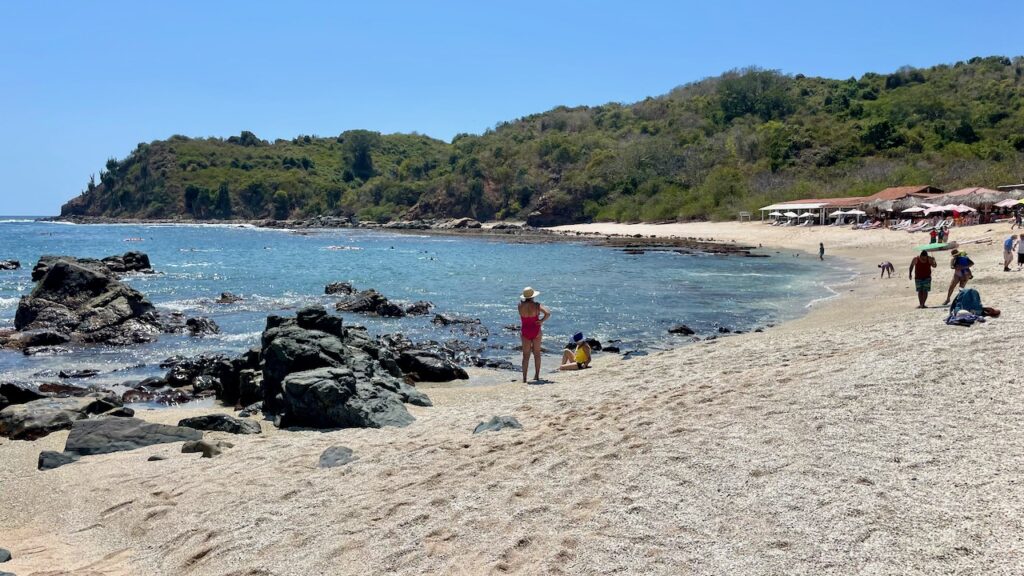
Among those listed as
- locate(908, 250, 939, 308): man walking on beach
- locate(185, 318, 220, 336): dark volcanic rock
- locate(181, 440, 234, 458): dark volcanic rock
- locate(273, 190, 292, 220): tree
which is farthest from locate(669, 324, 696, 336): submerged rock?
locate(273, 190, 292, 220): tree

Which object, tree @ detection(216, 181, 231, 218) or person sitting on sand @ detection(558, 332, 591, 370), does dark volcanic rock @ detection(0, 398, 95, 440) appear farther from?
tree @ detection(216, 181, 231, 218)

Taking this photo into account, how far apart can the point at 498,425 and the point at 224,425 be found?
3.61 meters

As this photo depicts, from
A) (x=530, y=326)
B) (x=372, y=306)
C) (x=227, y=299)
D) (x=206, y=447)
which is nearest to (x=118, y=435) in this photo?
(x=206, y=447)

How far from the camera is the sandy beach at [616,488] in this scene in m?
4.83

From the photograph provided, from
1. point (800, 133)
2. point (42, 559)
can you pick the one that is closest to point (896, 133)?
point (800, 133)

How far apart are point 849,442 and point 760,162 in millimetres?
88833

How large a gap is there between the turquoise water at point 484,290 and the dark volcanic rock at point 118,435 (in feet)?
20.4

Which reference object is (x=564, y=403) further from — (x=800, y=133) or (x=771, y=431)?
(x=800, y=133)

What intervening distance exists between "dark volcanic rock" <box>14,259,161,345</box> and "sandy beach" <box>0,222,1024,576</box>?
1072 cm

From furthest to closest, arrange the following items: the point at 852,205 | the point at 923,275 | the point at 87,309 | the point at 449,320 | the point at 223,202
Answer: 1. the point at 223,202
2. the point at 852,205
3. the point at 449,320
4. the point at 87,309
5. the point at 923,275

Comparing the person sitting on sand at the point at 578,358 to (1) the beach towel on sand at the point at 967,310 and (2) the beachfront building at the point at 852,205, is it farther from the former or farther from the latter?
(2) the beachfront building at the point at 852,205

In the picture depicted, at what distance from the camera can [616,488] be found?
19.2 feet

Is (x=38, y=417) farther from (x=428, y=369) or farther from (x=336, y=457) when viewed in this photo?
(x=428, y=369)

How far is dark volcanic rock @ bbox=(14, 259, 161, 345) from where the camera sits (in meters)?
18.6
